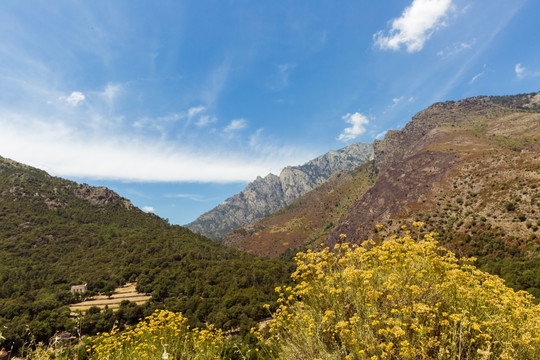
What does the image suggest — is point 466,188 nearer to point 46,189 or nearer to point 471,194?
point 471,194

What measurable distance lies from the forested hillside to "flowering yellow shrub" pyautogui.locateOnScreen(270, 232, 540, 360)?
51.2 m

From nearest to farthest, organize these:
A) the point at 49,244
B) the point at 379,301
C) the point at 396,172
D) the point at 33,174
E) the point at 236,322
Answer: the point at 379,301
the point at 236,322
the point at 49,244
the point at 396,172
the point at 33,174

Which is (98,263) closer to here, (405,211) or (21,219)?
(21,219)

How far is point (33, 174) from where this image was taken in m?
171

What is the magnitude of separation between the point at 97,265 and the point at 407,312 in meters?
131

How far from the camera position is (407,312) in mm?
4164

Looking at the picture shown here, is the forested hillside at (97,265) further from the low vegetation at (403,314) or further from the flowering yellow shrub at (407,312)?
the flowering yellow shrub at (407,312)

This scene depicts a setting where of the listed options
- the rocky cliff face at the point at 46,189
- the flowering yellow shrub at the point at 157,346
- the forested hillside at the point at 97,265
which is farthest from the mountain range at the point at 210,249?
the flowering yellow shrub at the point at 157,346

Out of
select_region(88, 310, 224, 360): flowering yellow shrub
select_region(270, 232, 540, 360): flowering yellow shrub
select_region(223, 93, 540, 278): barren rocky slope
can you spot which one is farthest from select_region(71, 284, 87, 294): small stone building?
select_region(223, 93, 540, 278): barren rocky slope

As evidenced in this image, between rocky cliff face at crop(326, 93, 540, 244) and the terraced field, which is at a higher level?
rocky cliff face at crop(326, 93, 540, 244)

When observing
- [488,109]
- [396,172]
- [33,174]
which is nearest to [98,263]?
[33,174]

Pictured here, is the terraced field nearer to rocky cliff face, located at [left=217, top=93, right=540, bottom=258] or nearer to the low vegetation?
rocky cliff face, located at [left=217, top=93, right=540, bottom=258]

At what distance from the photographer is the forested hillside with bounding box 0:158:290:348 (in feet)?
196

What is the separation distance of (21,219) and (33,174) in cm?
7495
